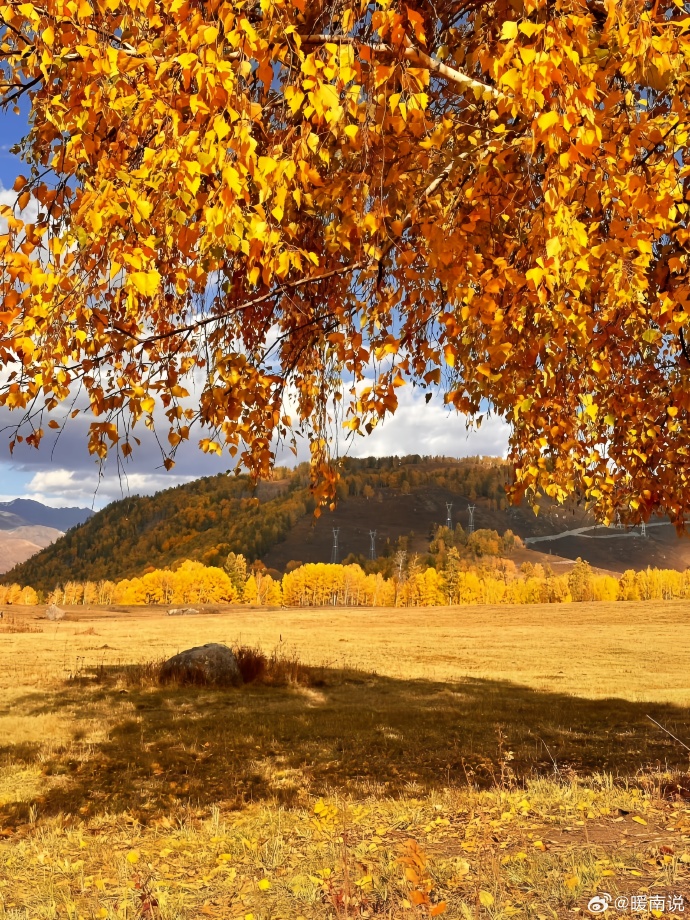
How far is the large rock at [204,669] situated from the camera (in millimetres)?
16031

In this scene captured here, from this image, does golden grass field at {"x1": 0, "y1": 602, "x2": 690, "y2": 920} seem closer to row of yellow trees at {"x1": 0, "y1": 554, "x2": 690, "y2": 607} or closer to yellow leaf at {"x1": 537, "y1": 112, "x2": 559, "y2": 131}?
yellow leaf at {"x1": 537, "y1": 112, "x2": 559, "y2": 131}

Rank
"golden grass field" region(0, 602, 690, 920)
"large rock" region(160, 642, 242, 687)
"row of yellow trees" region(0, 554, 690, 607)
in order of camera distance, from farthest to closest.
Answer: "row of yellow trees" region(0, 554, 690, 607), "large rock" region(160, 642, 242, 687), "golden grass field" region(0, 602, 690, 920)

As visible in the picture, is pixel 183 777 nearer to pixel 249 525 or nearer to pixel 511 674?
pixel 511 674

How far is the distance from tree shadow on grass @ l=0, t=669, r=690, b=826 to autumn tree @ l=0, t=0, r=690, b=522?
463 centimetres

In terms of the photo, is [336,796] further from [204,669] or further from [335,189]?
[204,669]

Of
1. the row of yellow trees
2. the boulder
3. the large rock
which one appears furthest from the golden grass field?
the row of yellow trees

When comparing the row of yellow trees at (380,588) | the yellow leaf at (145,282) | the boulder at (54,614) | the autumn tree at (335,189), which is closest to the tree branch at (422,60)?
the autumn tree at (335,189)

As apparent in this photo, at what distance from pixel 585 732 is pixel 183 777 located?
7.00 m

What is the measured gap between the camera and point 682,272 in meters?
5.62

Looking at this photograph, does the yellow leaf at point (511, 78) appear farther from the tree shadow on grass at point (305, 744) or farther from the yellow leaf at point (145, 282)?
the tree shadow on grass at point (305, 744)

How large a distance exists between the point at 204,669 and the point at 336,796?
915 cm

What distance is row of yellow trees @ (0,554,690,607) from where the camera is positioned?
106m

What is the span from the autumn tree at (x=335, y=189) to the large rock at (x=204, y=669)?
11.7 m

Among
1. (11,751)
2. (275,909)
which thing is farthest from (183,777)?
(275,909)
